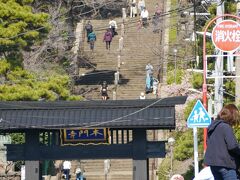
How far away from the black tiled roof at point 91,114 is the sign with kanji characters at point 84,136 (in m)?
0.50

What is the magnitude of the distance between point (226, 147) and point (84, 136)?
14.6 metres

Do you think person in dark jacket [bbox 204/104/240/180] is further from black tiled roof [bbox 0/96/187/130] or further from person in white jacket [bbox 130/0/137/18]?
person in white jacket [bbox 130/0/137/18]

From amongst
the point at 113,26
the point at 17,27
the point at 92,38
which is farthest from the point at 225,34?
the point at 113,26

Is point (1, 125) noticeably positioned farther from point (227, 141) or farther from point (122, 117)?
point (227, 141)

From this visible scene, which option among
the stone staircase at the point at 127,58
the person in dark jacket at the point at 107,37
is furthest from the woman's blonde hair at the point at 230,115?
the person in dark jacket at the point at 107,37

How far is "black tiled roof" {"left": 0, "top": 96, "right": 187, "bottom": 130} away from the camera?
22531 millimetres

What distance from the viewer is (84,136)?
77.2 feet

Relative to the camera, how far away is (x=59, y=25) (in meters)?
39.9

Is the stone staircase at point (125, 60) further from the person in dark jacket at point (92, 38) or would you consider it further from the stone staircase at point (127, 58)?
the person in dark jacket at point (92, 38)

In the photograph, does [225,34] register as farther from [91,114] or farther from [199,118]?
[199,118]

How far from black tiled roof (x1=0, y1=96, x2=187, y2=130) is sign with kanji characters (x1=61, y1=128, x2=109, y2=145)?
0.50 metres

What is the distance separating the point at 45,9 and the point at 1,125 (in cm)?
1902

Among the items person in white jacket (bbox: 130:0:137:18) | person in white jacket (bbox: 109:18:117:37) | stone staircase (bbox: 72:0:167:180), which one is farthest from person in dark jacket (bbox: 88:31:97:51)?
person in white jacket (bbox: 130:0:137:18)

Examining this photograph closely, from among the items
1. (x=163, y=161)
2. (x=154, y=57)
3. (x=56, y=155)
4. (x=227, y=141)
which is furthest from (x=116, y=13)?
(x=227, y=141)
